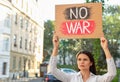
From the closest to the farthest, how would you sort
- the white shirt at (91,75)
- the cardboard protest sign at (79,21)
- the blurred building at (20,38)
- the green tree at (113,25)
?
the white shirt at (91,75)
the cardboard protest sign at (79,21)
the blurred building at (20,38)
the green tree at (113,25)

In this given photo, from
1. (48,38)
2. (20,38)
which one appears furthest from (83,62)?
(48,38)

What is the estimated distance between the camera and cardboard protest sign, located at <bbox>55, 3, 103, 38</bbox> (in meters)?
5.32

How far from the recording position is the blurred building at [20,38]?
4897cm

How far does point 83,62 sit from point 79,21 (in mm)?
1266

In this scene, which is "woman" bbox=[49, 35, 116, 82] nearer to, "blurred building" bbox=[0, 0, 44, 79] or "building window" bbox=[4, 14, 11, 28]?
"blurred building" bbox=[0, 0, 44, 79]

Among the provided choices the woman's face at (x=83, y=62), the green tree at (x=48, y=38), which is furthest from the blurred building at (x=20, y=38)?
the woman's face at (x=83, y=62)

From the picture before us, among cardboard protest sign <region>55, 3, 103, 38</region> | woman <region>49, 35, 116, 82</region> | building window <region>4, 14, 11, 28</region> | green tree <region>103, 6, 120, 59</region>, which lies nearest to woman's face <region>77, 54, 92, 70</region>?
woman <region>49, 35, 116, 82</region>

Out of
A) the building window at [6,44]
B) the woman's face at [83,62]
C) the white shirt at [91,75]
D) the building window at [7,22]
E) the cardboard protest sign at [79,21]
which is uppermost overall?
the building window at [7,22]

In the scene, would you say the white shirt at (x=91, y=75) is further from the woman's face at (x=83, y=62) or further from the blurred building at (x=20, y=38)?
A: the blurred building at (x=20, y=38)

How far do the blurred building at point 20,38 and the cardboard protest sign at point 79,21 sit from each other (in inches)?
1659

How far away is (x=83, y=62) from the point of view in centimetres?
425

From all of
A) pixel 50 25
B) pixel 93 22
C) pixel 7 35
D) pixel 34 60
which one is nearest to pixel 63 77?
pixel 93 22

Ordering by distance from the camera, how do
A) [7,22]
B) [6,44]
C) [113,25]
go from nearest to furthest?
[6,44] → [7,22] → [113,25]

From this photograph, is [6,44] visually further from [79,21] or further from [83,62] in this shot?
[83,62]
